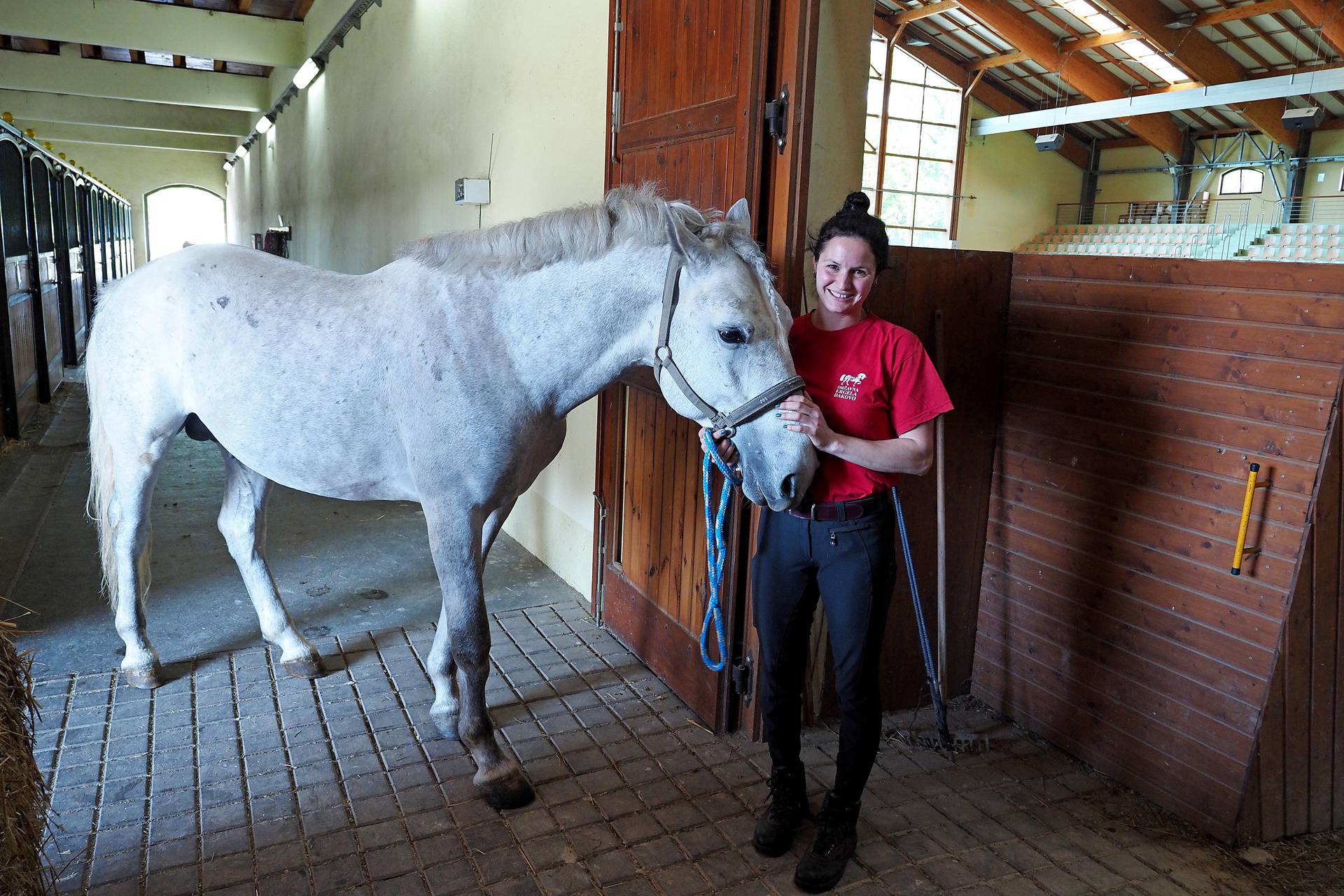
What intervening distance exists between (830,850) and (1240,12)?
43.9 ft

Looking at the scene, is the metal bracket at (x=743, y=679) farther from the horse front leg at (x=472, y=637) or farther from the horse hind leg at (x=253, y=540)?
the horse hind leg at (x=253, y=540)

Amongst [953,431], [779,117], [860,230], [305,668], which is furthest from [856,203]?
[305,668]

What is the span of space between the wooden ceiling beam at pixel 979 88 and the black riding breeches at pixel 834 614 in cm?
1584

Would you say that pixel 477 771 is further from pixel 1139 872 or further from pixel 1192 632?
pixel 1192 632

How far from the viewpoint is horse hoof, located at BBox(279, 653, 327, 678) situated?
2.96 metres

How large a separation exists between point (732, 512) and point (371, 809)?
129 centimetres

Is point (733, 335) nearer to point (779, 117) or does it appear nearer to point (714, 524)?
point (714, 524)

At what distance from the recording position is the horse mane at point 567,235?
198cm

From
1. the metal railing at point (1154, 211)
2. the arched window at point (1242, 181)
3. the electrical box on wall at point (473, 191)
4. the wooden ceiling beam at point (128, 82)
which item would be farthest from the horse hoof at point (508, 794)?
the arched window at point (1242, 181)

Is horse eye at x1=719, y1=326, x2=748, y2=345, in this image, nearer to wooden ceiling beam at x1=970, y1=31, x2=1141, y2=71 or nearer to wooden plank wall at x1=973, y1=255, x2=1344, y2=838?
wooden plank wall at x1=973, y1=255, x2=1344, y2=838

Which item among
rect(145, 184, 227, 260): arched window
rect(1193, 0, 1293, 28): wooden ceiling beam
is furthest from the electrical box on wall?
rect(145, 184, 227, 260): arched window

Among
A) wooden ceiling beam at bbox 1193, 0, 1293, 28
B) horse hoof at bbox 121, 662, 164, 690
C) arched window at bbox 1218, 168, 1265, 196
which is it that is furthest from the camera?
arched window at bbox 1218, 168, 1265, 196

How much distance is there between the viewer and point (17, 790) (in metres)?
1.36

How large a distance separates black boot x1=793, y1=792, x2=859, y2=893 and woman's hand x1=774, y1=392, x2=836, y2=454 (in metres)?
0.90
